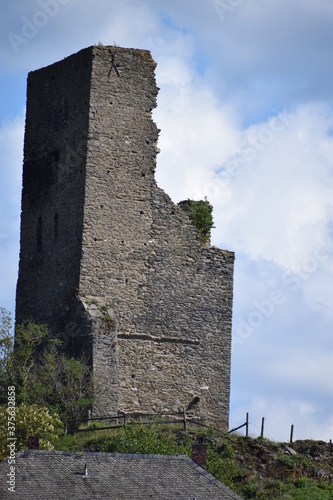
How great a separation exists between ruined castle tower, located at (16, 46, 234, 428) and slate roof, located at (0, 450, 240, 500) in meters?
7.91

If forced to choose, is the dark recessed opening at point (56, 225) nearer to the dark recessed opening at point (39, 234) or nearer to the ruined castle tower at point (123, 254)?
the ruined castle tower at point (123, 254)

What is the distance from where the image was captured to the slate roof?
190 feet

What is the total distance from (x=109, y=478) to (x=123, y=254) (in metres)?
11.8

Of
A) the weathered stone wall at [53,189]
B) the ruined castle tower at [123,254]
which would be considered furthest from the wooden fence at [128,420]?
the weathered stone wall at [53,189]

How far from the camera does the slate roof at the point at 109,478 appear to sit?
57969 millimetres

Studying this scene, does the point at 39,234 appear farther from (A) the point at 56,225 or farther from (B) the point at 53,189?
(B) the point at 53,189

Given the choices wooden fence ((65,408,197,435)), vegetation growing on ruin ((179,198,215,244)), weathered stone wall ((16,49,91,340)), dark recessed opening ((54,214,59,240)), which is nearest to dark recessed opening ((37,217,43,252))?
weathered stone wall ((16,49,91,340))

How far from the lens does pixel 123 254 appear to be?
227 ft

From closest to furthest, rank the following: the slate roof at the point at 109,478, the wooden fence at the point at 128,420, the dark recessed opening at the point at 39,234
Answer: the slate roof at the point at 109,478
the wooden fence at the point at 128,420
the dark recessed opening at the point at 39,234

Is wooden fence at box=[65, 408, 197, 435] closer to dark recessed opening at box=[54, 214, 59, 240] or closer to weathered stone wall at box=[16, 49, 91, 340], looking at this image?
weathered stone wall at box=[16, 49, 91, 340]

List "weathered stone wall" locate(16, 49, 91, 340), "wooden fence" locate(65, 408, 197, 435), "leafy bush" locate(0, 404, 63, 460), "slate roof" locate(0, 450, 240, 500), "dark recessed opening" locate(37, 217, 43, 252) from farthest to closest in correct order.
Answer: "dark recessed opening" locate(37, 217, 43, 252), "weathered stone wall" locate(16, 49, 91, 340), "wooden fence" locate(65, 408, 197, 435), "leafy bush" locate(0, 404, 63, 460), "slate roof" locate(0, 450, 240, 500)

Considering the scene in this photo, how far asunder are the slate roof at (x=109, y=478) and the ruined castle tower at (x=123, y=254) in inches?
311

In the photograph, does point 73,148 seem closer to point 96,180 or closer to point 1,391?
point 96,180

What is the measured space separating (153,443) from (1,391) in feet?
17.2
